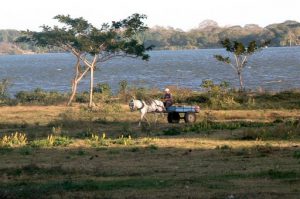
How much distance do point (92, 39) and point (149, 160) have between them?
23.7 metres

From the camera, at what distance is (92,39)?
38438 millimetres

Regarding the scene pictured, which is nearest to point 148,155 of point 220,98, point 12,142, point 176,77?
point 12,142

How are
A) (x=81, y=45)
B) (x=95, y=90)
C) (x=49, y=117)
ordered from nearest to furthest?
(x=49, y=117)
(x=81, y=45)
(x=95, y=90)

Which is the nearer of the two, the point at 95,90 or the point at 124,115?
the point at 124,115

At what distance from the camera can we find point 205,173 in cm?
1305

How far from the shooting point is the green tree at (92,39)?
38.3 meters

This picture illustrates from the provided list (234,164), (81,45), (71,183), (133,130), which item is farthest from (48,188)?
(81,45)

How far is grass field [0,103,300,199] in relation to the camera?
35.1 ft

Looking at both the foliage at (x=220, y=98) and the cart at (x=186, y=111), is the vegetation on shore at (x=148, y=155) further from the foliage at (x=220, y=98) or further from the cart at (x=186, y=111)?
the cart at (x=186, y=111)

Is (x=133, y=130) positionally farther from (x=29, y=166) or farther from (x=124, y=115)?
(x=29, y=166)

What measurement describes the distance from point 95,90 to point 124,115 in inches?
692

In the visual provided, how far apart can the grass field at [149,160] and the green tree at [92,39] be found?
1050 cm

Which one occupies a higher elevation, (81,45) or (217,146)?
(81,45)

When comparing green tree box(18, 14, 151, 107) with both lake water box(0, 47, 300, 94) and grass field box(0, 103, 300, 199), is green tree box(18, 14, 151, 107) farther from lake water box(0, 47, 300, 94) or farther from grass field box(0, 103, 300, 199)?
grass field box(0, 103, 300, 199)
